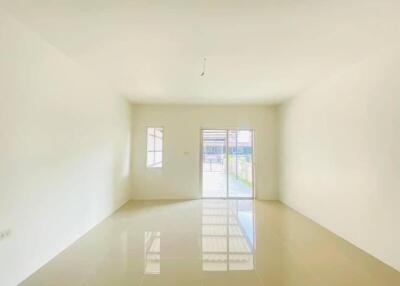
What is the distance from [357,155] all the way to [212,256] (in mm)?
2381

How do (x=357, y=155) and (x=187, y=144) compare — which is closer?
(x=357, y=155)

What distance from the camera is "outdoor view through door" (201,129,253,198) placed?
279 inches

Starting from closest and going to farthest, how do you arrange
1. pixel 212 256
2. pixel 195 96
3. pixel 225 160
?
pixel 212 256 → pixel 195 96 → pixel 225 160

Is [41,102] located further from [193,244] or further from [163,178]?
[163,178]

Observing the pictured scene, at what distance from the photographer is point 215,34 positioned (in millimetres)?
2719

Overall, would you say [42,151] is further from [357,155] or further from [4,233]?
[357,155]

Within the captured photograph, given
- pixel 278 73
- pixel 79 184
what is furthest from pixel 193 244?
pixel 278 73

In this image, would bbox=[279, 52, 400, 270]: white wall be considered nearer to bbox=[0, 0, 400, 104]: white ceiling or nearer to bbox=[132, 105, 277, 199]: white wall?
bbox=[0, 0, 400, 104]: white ceiling

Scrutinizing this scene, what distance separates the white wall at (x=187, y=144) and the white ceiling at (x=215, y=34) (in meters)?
2.58

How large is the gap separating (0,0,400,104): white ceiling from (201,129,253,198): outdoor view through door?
2904 mm

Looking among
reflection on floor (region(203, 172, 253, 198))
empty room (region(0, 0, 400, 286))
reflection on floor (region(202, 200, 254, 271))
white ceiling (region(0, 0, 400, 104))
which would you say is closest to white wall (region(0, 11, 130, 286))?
empty room (region(0, 0, 400, 286))

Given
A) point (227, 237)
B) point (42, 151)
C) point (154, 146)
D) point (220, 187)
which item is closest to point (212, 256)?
point (227, 237)

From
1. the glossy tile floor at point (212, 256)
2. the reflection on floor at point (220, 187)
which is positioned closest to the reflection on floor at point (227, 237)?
the glossy tile floor at point (212, 256)

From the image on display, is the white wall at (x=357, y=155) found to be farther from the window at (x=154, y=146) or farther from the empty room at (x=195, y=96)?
the window at (x=154, y=146)
